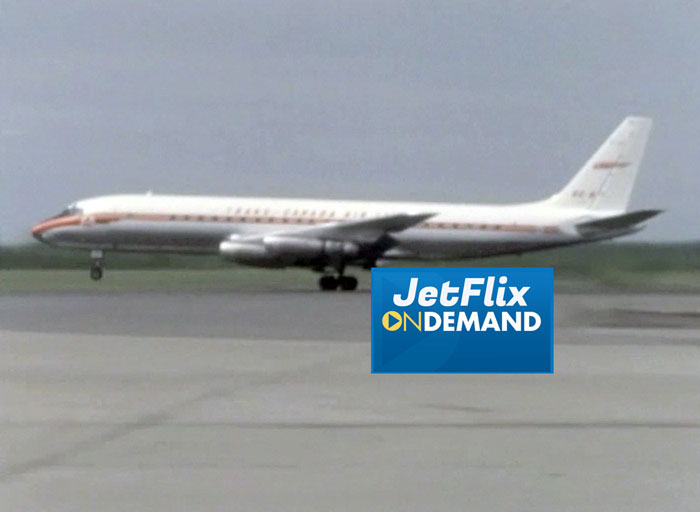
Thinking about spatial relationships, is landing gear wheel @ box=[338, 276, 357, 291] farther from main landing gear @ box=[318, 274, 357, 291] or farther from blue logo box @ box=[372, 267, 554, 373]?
Answer: blue logo box @ box=[372, 267, 554, 373]

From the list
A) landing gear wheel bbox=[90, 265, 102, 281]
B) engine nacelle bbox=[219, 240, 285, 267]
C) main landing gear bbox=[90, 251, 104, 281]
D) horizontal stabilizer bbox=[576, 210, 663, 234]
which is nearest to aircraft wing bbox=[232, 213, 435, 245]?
engine nacelle bbox=[219, 240, 285, 267]

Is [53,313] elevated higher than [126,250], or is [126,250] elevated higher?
[126,250]

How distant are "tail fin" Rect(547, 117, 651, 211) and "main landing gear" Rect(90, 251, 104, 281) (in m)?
12.9

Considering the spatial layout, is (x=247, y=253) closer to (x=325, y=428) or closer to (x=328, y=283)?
(x=328, y=283)

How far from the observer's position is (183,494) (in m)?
5.71

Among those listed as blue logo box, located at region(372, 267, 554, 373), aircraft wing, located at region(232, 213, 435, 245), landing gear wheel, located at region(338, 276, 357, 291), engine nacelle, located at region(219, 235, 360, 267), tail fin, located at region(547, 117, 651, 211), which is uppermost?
tail fin, located at region(547, 117, 651, 211)

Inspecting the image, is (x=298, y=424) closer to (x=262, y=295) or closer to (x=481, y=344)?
(x=481, y=344)

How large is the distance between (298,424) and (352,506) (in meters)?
2.49

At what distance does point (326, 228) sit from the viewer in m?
32.6

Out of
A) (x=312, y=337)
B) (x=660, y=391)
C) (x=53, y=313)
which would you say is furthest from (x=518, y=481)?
(x=53, y=313)

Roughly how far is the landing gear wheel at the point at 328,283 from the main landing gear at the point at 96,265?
259 inches

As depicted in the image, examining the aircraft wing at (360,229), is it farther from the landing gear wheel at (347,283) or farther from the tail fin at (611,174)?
the tail fin at (611,174)

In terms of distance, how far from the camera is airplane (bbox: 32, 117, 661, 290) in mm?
32344

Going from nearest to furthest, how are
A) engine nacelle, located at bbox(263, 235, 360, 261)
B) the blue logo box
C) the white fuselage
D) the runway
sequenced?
the runway < the blue logo box < engine nacelle, located at bbox(263, 235, 360, 261) < the white fuselage
